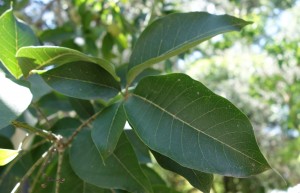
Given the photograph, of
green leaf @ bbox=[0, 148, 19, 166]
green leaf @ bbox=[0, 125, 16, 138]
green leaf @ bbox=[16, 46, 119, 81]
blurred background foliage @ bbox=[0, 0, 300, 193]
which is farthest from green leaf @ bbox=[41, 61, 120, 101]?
blurred background foliage @ bbox=[0, 0, 300, 193]

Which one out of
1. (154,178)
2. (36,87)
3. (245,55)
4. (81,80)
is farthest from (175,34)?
(245,55)

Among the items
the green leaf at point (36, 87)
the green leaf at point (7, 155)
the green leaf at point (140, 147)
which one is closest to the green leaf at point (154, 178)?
the green leaf at point (140, 147)

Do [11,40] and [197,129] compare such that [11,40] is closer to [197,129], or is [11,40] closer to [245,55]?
[197,129]

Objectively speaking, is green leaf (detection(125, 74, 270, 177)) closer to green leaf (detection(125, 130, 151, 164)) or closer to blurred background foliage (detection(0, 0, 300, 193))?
green leaf (detection(125, 130, 151, 164))

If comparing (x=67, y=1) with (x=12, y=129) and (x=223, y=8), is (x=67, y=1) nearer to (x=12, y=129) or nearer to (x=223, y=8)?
(x=12, y=129)

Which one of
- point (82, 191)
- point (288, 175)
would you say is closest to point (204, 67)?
point (288, 175)

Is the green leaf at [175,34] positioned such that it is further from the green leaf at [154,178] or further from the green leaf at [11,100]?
the green leaf at [154,178]
